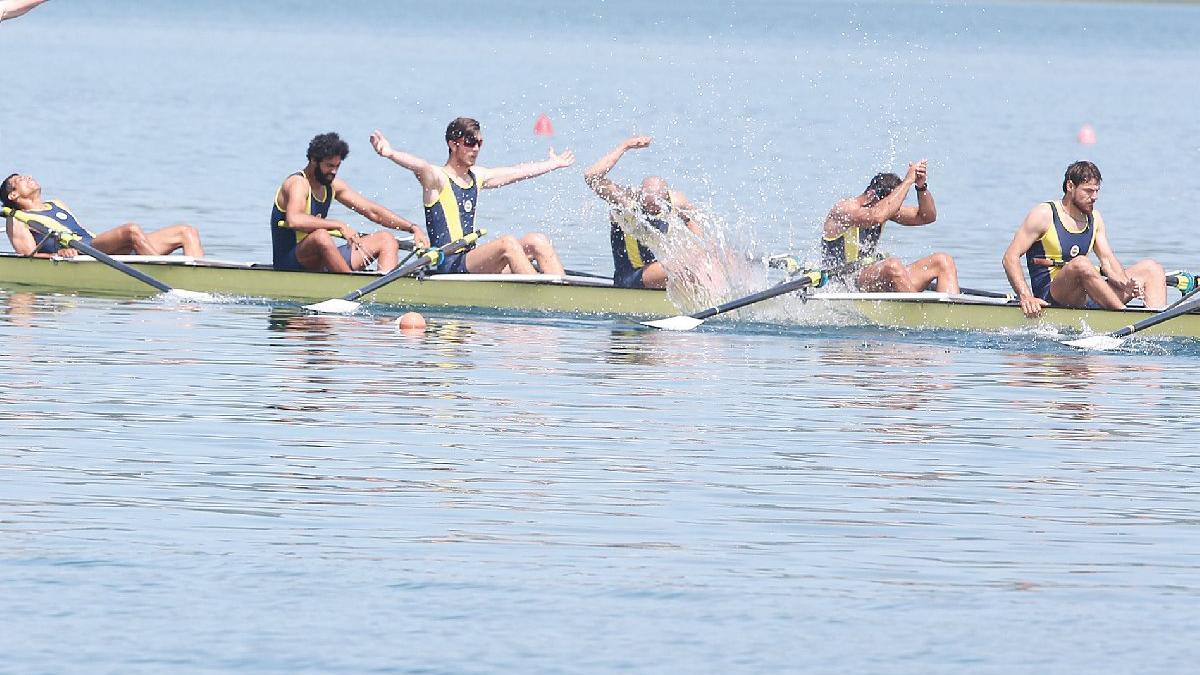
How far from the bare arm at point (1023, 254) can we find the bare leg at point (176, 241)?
6.96m

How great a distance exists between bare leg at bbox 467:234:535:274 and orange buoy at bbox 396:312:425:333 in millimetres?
1143

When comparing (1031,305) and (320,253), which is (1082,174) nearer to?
(1031,305)

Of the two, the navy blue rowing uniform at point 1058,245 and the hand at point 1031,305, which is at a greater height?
the navy blue rowing uniform at point 1058,245

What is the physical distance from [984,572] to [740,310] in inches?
366

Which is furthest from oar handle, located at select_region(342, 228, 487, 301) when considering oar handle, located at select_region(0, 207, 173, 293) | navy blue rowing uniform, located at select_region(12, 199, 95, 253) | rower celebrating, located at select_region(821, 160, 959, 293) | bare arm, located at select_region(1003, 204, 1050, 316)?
bare arm, located at select_region(1003, 204, 1050, 316)

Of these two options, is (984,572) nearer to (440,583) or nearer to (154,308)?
(440,583)

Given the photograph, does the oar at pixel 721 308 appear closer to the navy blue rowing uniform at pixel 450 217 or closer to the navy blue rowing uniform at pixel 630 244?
the navy blue rowing uniform at pixel 630 244

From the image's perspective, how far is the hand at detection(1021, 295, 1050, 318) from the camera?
1689 centimetres

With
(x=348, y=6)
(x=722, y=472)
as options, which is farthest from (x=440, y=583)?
(x=348, y=6)

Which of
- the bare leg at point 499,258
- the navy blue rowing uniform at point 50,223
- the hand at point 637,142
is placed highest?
the hand at point 637,142

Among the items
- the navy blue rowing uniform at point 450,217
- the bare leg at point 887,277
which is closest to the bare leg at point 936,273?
the bare leg at point 887,277

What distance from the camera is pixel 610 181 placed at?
59.2ft

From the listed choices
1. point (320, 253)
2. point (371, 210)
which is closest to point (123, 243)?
point (320, 253)

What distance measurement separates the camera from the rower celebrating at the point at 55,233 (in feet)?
64.7
